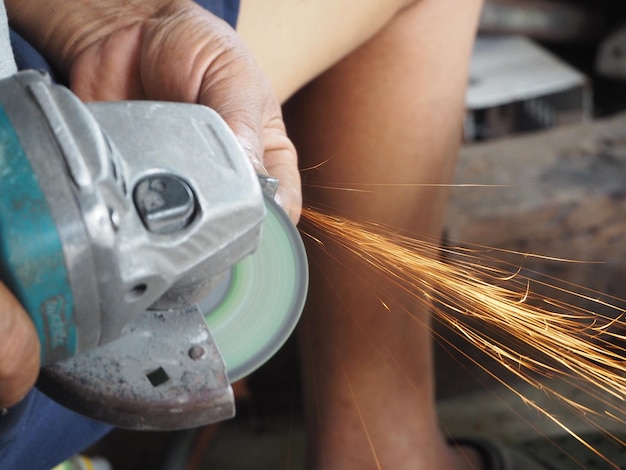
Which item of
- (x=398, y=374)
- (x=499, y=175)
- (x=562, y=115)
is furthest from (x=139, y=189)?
(x=562, y=115)

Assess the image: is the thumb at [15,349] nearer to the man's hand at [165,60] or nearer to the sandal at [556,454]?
the man's hand at [165,60]

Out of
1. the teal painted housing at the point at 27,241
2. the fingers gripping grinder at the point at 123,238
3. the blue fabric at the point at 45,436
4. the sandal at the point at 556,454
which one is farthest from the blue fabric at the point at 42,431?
the sandal at the point at 556,454

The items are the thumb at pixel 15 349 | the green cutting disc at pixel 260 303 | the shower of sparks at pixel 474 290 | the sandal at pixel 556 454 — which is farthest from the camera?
the sandal at pixel 556 454

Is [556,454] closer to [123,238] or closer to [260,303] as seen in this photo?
[260,303]

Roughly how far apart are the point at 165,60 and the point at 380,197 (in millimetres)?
472

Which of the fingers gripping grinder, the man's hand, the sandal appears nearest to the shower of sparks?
the sandal

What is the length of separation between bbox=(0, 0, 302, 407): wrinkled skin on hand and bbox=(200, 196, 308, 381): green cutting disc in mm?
60

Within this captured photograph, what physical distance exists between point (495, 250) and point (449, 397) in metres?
0.32

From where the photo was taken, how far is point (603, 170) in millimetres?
1766

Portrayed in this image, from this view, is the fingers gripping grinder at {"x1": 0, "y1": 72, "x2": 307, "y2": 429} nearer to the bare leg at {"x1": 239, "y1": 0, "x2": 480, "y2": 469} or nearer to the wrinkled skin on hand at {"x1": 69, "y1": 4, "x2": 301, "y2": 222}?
the wrinkled skin on hand at {"x1": 69, "y1": 4, "x2": 301, "y2": 222}

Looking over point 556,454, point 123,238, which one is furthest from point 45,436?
point 556,454

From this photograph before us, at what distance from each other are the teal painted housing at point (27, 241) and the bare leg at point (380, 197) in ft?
2.32

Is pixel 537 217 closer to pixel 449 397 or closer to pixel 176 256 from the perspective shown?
pixel 449 397

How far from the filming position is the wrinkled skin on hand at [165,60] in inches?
34.9
